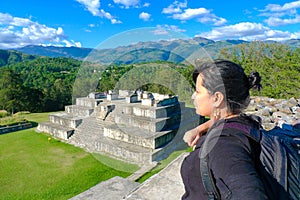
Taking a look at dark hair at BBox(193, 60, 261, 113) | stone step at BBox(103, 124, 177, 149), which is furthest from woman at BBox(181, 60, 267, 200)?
stone step at BBox(103, 124, 177, 149)

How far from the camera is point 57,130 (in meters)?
10.5

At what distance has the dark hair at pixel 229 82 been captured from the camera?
969mm

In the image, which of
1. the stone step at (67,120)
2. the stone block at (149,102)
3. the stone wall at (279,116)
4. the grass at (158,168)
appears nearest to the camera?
the stone wall at (279,116)

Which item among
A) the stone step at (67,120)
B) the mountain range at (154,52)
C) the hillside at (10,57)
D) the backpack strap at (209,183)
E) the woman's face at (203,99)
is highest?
the hillside at (10,57)

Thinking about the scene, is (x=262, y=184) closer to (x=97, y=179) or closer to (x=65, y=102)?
(x=97, y=179)

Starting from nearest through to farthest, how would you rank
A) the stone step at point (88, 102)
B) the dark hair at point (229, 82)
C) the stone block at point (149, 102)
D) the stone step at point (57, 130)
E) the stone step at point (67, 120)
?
1. the dark hair at point (229, 82)
2. the stone block at point (149, 102)
3. the stone step at point (57, 130)
4. the stone step at point (67, 120)
5. the stone step at point (88, 102)

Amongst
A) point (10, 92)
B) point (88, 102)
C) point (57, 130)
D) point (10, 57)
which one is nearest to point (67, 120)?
point (57, 130)

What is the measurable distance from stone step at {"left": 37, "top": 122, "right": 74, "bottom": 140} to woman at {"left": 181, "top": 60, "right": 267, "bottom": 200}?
9.79 m

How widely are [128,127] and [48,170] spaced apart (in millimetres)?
3546

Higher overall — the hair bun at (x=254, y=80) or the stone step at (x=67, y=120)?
the hair bun at (x=254, y=80)

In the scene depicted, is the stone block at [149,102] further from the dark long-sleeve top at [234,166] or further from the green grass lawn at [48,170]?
the dark long-sleeve top at [234,166]

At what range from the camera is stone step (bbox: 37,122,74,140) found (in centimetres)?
1015

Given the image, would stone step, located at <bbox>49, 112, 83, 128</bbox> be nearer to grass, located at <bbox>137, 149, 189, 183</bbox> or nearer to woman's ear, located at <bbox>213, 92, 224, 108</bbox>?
grass, located at <bbox>137, 149, 189, 183</bbox>

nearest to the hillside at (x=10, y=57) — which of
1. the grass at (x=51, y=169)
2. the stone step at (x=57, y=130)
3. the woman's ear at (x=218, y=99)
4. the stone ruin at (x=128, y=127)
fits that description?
the stone step at (x=57, y=130)
